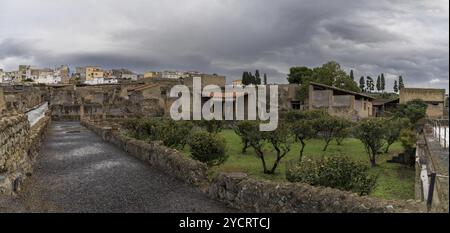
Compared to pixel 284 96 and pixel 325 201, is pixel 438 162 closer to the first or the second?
pixel 325 201

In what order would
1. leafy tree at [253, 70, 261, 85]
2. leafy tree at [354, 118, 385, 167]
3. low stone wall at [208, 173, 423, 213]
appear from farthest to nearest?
leafy tree at [253, 70, 261, 85] < leafy tree at [354, 118, 385, 167] < low stone wall at [208, 173, 423, 213]

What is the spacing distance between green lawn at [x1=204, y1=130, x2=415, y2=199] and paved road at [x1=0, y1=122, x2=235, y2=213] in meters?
2.11

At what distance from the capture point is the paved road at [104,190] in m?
9.81

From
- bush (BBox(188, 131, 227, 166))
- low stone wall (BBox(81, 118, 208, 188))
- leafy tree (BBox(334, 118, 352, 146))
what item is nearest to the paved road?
low stone wall (BBox(81, 118, 208, 188))

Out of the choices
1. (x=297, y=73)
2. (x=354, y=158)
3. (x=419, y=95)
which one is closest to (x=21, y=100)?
(x=354, y=158)

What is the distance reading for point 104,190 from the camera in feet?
37.6

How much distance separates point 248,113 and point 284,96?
13953mm

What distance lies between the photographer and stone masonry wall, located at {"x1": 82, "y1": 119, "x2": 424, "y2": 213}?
7059mm

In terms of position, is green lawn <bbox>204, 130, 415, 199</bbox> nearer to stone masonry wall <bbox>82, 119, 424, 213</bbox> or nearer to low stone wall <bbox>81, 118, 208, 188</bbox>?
low stone wall <bbox>81, 118, 208, 188</bbox>

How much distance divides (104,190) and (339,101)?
161 feet

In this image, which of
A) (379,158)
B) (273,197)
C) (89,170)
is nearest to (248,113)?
(379,158)
